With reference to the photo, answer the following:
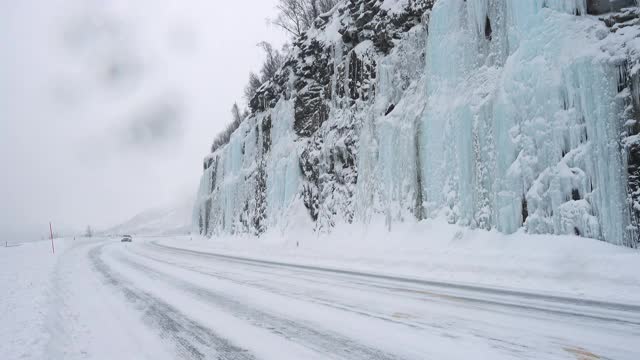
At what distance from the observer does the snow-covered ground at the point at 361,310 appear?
4.26 meters

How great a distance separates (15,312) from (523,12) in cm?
1504

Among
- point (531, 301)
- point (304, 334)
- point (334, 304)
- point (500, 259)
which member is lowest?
point (500, 259)

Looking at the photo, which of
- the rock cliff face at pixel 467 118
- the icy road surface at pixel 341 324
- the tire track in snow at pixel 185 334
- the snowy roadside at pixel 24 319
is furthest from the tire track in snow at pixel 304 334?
the rock cliff face at pixel 467 118

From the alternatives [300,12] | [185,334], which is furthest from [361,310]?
[300,12]

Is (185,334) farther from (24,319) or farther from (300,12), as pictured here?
(300,12)

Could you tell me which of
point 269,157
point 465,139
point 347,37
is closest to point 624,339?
point 465,139

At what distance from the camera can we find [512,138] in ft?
40.2

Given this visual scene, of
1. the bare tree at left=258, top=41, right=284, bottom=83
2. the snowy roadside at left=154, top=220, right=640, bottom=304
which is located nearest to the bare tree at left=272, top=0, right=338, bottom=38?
the bare tree at left=258, top=41, right=284, bottom=83

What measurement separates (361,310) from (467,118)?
1024 centimetres

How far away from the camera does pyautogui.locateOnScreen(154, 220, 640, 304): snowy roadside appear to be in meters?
7.85

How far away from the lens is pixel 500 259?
35.1 ft

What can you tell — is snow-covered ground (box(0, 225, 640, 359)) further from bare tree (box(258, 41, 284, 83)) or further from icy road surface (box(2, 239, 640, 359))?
bare tree (box(258, 41, 284, 83))

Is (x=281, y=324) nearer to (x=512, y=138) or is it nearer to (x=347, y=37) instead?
(x=512, y=138)

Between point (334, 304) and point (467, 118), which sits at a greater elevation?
point (467, 118)
